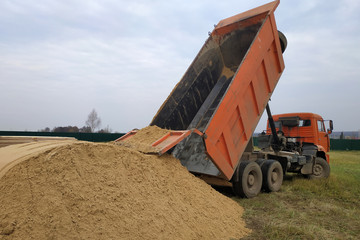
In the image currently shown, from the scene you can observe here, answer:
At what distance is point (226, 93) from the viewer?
4.84m

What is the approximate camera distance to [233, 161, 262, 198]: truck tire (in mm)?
5465

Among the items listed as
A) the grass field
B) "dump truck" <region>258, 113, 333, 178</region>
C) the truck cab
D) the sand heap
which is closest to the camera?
the sand heap

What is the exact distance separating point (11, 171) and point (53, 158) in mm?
Result: 504

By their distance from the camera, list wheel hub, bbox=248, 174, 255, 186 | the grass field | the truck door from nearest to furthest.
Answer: the grass field → wheel hub, bbox=248, 174, 255, 186 → the truck door

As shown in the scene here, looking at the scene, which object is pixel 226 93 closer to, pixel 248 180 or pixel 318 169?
pixel 248 180

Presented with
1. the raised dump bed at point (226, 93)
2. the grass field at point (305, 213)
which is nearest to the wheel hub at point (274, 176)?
the grass field at point (305, 213)

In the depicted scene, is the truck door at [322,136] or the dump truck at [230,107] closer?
the dump truck at [230,107]

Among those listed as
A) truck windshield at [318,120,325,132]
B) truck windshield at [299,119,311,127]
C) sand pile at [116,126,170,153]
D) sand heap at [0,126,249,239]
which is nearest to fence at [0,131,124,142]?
sand pile at [116,126,170,153]

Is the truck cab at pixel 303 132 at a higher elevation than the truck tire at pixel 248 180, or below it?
higher

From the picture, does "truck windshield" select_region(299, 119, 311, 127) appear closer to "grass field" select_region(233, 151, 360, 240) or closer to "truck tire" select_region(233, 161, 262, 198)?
"grass field" select_region(233, 151, 360, 240)

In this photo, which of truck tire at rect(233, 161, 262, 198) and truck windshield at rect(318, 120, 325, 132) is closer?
truck tire at rect(233, 161, 262, 198)

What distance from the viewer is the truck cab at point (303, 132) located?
8711 mm

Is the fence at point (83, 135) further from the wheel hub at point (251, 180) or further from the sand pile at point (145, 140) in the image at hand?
the wheel hub at point (251, 180)

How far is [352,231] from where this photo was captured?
4027 millimetres
